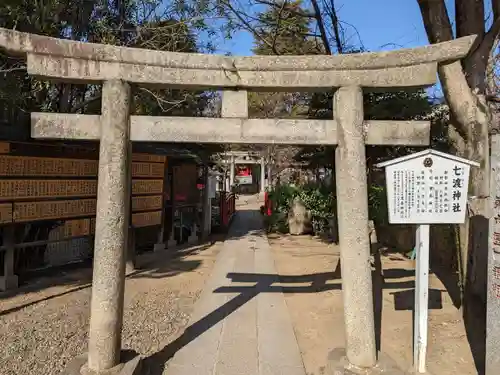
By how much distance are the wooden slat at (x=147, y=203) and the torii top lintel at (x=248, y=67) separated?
5.54 meters

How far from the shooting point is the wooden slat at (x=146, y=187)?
916 centimetres

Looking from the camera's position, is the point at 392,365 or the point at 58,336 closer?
the point at 392,365

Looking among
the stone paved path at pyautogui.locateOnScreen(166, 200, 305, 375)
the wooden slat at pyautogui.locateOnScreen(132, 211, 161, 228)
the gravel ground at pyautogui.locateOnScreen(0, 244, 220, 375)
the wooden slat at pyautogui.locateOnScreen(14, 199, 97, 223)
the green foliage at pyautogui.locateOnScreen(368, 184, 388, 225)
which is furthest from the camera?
the green foliage at pyautogui.locateOnScreen(368, 184, 388, 225)

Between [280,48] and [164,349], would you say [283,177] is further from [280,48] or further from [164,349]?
[164,349]

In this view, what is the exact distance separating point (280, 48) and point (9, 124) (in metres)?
7.66

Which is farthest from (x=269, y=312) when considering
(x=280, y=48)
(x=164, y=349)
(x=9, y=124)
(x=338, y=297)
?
(x=280, y=48)

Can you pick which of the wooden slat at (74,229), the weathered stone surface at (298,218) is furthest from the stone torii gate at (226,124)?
the weathered stone surface at (298,218)

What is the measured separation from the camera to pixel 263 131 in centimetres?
405

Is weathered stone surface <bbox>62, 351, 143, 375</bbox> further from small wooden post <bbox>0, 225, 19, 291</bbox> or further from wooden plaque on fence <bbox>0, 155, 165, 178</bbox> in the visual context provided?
wooden plaque on fence <bbox>0, 155, 165, 178</bbox>

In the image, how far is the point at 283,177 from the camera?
120ft

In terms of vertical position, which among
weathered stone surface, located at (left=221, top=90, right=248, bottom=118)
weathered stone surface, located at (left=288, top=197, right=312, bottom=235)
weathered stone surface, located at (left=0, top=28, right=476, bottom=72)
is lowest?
weathered stone surface, located at (left=288, top=197, right=312, bottom=235)

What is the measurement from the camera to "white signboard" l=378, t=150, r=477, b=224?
3.86 m

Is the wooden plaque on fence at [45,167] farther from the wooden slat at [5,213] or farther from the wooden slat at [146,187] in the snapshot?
the wooden slat at [146,187]

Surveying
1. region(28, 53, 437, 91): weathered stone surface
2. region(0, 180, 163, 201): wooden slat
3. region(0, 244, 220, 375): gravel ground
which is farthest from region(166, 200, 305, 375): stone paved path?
region(0, 180, 163, 201): wooden slat
